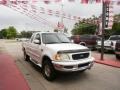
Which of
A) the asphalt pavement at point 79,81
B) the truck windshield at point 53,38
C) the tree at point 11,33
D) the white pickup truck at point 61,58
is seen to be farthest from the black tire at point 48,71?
the tree at point 11,33

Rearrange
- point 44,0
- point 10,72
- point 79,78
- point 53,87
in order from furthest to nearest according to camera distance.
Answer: point 44,0 < point 10,72 < point 79,78 < point 53,87

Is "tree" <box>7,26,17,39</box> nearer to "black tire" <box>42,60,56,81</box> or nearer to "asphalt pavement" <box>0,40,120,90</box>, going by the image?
"asphalt pavement" <box>0,40,120,90</box>

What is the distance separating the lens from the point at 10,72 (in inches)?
333

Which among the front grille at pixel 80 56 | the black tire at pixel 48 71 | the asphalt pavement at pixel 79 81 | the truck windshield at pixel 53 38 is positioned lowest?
the asphalt pavement at pixel 79 81

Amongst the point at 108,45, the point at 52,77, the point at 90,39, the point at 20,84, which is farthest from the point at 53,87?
the point at 90,39

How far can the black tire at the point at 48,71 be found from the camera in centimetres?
690

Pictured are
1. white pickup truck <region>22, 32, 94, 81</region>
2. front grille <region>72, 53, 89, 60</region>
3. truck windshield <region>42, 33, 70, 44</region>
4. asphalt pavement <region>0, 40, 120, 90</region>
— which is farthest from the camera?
truck windshield <region>42, 33, 70, 44</region>

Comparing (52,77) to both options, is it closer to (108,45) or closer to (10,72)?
(10,72)

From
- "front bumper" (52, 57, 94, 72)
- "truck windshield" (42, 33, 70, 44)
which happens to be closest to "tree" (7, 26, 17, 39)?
"truck windshield" (42, 33, 70, 44)

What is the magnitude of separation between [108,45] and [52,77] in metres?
10.8

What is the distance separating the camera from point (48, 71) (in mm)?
7145

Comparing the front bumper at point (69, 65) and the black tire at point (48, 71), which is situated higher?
the front bumper at point (69, 65)

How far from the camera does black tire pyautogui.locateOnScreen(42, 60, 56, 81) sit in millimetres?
6897

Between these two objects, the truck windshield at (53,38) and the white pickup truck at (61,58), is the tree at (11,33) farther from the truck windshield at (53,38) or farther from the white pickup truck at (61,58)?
the white pickup truck at (61,58)
